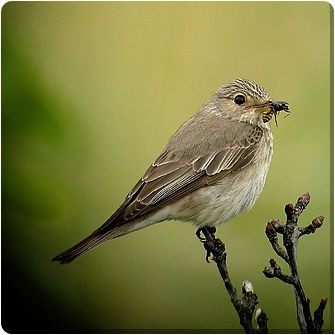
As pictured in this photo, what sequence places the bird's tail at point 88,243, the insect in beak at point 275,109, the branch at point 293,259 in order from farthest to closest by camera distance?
the insect in beak at point 275,109, the bird's tail at point 88,243, the branch at point 293,259

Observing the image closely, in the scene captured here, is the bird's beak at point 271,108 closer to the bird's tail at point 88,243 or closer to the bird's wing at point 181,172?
the bird's wing at point 181,172

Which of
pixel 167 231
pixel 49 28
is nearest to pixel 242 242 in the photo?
pixel 167 231

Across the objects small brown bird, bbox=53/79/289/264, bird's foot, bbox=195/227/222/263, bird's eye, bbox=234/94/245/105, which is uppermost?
bird's eye, bbox=234/94/245/105

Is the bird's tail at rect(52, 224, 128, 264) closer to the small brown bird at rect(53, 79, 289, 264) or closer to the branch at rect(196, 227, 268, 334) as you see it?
the small brown bird at rect(53, 79, 289, 264)

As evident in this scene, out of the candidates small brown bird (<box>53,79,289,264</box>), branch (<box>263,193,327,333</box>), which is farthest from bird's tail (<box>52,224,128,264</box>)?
branch (<box>263,193,327,333</box>)

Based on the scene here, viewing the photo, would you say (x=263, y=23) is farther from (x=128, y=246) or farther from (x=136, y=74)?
(x=128, y=246)

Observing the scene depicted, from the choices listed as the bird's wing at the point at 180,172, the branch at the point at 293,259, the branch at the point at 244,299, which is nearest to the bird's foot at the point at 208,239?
the branch at the point at 244,299

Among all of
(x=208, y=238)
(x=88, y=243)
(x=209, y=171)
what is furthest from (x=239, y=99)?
(x=88, y=243)
